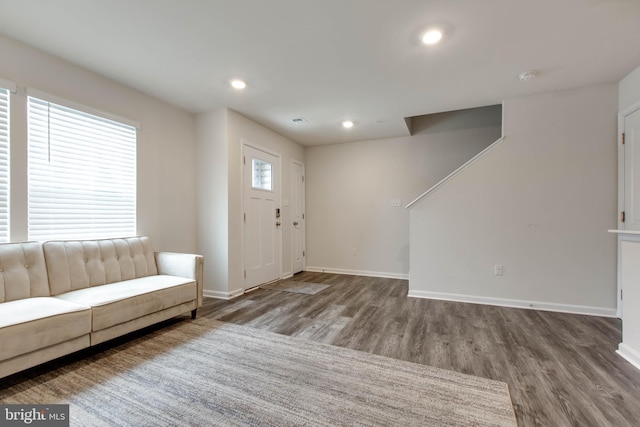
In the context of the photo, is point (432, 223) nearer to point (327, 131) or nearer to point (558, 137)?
point (558, 137)

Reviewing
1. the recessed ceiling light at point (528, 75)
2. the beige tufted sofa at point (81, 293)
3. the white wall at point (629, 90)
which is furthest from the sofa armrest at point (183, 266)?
the white wall at point (629, 90)

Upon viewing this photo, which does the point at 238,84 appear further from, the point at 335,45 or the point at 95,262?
the point at 95,262

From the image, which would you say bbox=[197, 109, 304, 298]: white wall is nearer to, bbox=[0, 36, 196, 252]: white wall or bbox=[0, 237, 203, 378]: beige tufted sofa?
bbox=[0, 36, 196, 252]: white wall

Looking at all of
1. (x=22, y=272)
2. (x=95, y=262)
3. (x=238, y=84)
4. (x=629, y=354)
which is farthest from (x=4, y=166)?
(x=629, y=354)

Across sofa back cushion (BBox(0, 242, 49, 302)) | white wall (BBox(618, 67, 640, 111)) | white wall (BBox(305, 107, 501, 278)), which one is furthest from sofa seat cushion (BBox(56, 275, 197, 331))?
white wall (BBox(618, 67, 640, 111))

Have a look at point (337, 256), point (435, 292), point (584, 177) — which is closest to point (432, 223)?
point (435, 292)

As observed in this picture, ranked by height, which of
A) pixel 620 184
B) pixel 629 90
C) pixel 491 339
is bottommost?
pixel 491 339

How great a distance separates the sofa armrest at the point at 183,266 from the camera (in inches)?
115

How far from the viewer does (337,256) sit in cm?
543

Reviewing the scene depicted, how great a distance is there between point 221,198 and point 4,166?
1.93 meters

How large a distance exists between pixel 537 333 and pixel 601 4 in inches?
103

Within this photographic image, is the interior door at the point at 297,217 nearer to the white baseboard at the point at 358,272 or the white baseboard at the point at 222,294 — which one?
the white baseboard at the point at 358,272

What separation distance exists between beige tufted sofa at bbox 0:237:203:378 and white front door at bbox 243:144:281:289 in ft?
4.09

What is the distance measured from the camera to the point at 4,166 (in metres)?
2.24
